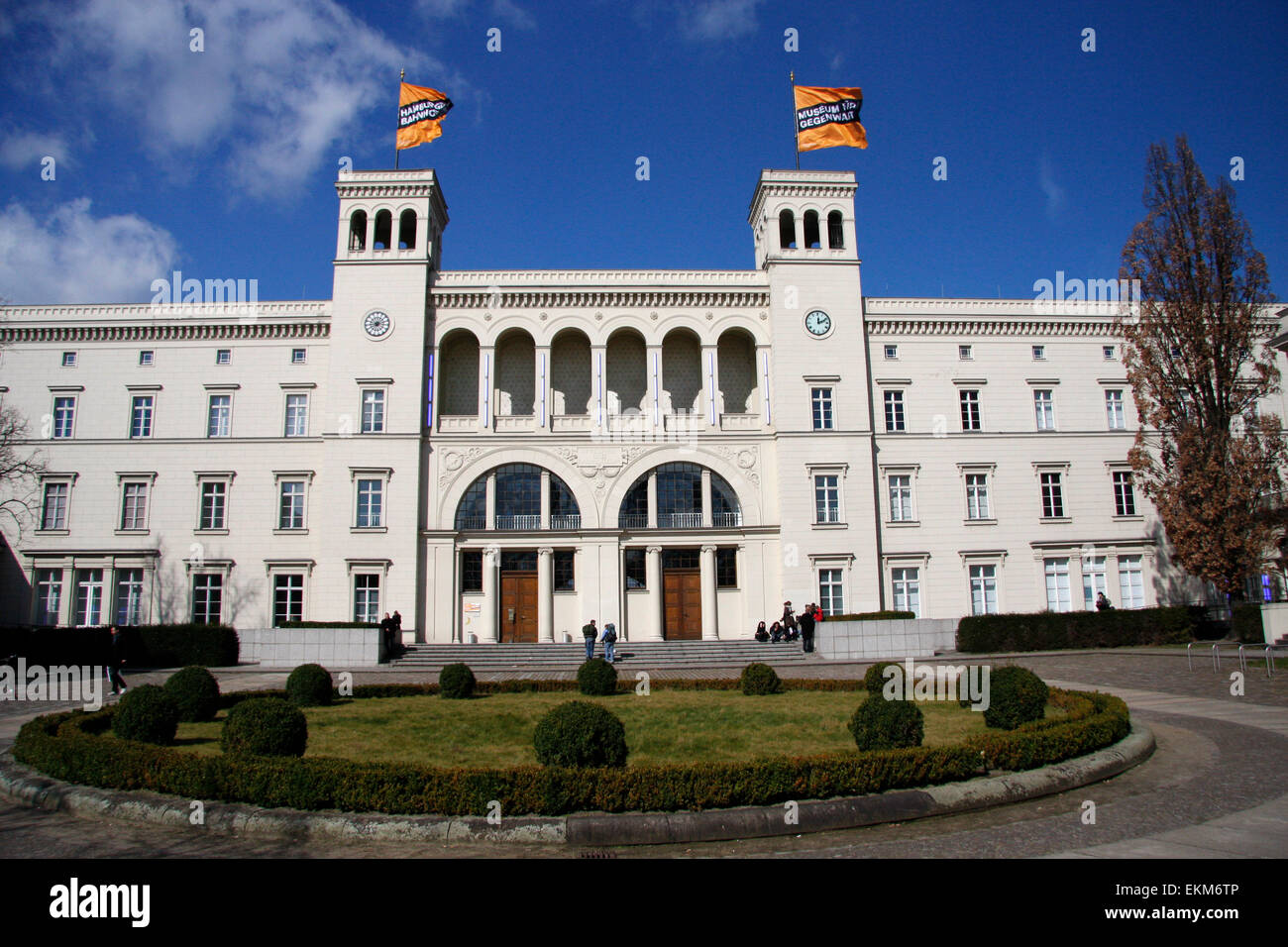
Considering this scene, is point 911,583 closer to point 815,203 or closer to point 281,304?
point 815,203

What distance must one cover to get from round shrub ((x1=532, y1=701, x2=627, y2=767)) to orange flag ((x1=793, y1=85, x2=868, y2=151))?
35927mm

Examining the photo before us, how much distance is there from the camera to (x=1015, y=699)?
13312 millimetres

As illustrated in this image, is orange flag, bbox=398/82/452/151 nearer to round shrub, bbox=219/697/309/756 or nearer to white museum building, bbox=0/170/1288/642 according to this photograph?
white museum building, bbox=0/170/1288/642

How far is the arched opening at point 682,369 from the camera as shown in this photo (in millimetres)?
41103

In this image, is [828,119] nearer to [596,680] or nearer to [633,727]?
[596,680]

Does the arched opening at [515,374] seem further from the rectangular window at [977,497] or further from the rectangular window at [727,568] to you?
the rectangular window at [977,497]

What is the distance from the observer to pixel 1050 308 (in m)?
41.0

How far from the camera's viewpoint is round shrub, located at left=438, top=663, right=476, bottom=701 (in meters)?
21.2

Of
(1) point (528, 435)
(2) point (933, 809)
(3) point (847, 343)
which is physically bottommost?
(2) point (933, 809)

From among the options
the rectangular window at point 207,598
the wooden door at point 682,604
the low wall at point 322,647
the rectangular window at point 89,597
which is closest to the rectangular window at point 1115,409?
the wooden door at point 682,604

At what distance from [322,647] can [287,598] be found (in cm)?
665
